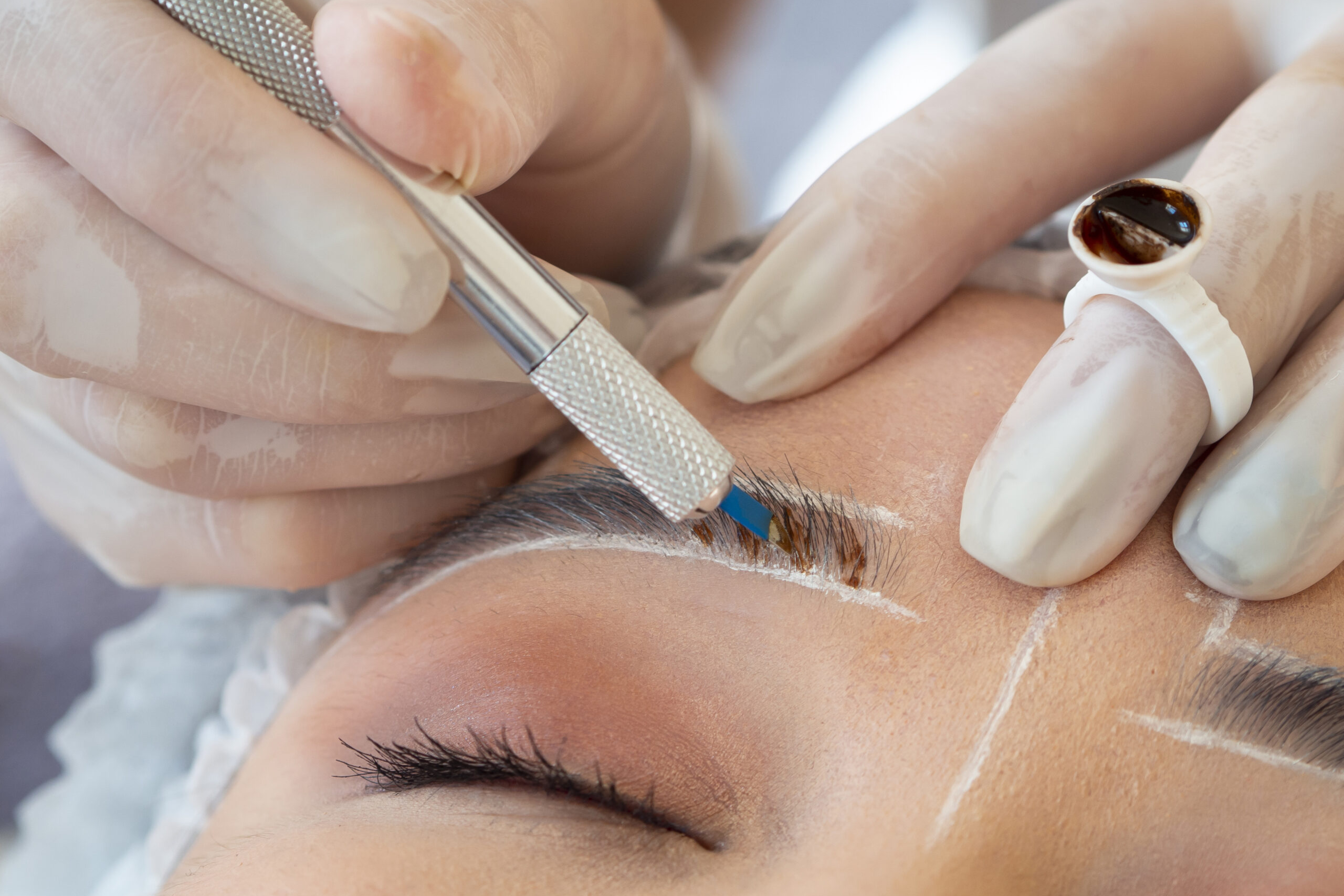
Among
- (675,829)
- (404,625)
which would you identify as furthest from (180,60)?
(675,829)

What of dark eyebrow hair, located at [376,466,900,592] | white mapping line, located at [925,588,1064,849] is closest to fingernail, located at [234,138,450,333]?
dark eyebrow hair, located at [376,466,900,592]

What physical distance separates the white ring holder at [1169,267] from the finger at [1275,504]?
24mm

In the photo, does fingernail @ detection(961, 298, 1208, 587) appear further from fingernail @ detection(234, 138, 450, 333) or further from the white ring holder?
fingernail @ detection(234, 138, 450, 333)

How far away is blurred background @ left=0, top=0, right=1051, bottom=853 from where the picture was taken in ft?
4.21

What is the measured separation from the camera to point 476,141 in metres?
0.54

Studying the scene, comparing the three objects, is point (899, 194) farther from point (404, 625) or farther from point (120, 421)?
point (120, 421)

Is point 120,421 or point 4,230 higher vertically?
point 4,230

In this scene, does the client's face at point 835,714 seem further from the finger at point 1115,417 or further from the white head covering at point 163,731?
the white head covering at point 163,731

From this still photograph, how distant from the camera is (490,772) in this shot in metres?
0.61

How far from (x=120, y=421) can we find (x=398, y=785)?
342mm

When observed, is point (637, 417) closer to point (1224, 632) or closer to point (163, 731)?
point (1224, 632)

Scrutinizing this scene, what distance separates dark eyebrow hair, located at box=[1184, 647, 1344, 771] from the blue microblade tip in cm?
26

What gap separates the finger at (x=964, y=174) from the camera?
26.5 inches

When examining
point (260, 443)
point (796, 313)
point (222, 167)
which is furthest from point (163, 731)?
point (796, 313)
